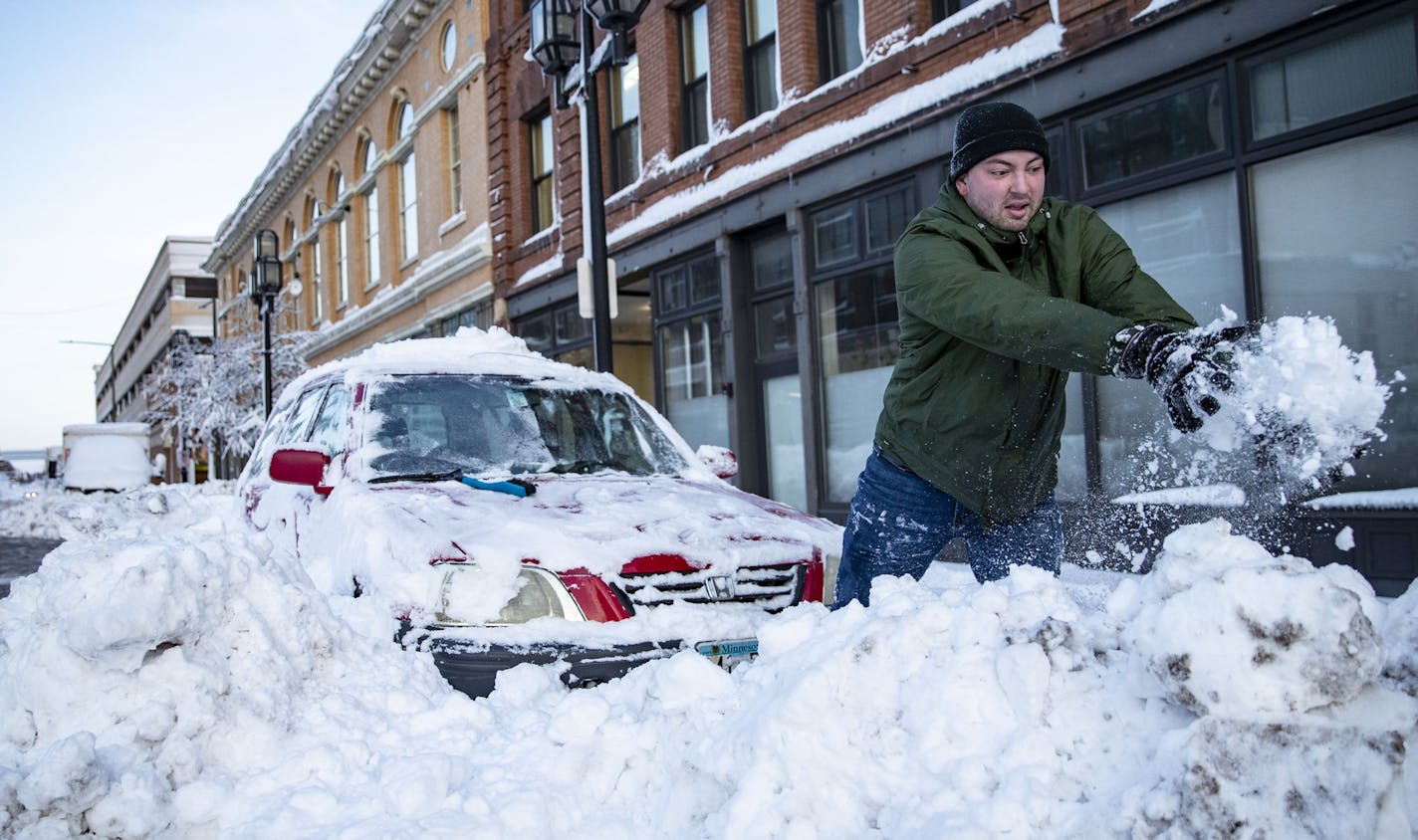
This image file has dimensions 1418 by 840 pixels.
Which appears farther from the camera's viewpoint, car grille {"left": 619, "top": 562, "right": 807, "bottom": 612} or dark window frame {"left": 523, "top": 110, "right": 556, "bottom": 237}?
dark window frame {"left": 523, "top": 110, "right": 556, "bottom": 237}

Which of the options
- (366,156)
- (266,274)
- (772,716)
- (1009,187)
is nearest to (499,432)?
(1009,187)

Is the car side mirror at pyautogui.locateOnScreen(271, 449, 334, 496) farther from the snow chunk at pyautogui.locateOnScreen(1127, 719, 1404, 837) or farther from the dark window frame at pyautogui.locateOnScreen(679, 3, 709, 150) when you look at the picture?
the dark window frame at pyautogui.locateOnScreen(679, 3, 709, 150)

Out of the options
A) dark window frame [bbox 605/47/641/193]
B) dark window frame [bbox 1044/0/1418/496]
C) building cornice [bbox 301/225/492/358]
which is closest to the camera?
dark window frame [bbox 1044/0/1418/496]

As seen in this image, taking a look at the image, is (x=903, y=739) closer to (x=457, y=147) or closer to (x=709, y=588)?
(x=709, y=588)

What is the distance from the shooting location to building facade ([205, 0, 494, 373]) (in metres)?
18.3

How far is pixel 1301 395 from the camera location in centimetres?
214

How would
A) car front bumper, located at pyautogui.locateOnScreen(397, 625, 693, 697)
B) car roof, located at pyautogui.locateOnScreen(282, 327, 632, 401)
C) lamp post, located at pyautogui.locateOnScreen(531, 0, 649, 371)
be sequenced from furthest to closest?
1. lamp post, located at pyautogui.locateOnScreen(531, 0, 649, 371)
2. car roof, located at pyautogui.locateOnScreen(282, 327, 632, 401)
3. car front bumper, located at pyautogui.locateOnScreen(397, 625, 693, 697)

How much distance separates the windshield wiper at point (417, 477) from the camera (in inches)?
174

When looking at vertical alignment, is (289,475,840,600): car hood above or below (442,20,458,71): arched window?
below

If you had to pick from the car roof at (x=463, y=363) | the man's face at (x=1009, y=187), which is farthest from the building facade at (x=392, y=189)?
the man's face at (x=1009, y=187)

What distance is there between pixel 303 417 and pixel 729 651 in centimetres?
312

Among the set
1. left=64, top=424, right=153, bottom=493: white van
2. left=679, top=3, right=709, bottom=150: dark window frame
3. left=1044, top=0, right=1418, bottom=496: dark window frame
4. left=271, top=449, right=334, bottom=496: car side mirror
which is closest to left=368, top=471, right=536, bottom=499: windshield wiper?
left=271, top=449, right=334, bottom=496: car side mirror

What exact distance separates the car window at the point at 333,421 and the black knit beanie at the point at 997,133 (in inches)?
121

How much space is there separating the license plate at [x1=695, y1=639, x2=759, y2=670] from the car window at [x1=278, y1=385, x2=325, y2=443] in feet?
9.33
